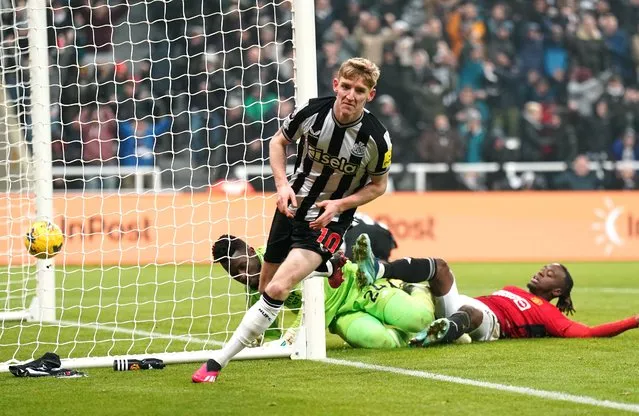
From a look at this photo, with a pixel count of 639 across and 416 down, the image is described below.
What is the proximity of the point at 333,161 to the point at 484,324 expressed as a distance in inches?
89.2

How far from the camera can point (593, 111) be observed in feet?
68.1

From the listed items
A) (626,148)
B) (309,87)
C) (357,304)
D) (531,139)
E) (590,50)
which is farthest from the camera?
(590,50)

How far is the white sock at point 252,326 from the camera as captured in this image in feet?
22.1

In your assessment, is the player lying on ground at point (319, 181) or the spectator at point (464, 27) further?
the spectator at point (464, 27)

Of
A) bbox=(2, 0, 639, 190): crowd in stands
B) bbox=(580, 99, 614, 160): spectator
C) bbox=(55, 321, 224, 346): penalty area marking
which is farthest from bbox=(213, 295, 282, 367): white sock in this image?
bbox=(580, 99, 614, 160): spectator

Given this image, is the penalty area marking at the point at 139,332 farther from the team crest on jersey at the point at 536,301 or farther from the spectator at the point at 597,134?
the spectator at the point at 597,134

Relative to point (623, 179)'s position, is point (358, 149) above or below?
above

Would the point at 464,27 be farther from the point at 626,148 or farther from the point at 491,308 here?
the point at 491,308

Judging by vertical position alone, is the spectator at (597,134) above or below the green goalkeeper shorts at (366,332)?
above

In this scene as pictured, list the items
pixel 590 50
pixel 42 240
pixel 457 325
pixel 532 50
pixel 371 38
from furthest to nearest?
pixel 532 50 → pixel 590 50 → pixel 371 38 → pixel 42 240 → pixel 457 325

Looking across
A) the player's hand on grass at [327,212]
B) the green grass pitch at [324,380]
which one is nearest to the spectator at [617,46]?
the green grass pitch at [324,380]

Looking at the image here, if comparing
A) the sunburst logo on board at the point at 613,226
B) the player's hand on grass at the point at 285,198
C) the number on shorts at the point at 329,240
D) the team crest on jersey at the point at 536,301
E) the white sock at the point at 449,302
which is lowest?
the sunburst logo on board at the point at 613,226

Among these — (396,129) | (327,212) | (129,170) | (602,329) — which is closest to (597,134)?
(396,129)

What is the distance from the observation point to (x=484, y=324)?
8523 mm
